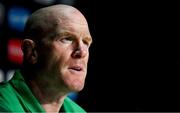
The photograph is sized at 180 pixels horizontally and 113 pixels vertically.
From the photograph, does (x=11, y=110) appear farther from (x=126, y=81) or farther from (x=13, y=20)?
(x=126, y=81)

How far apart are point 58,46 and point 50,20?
7 centimetres

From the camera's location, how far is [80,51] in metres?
1.57

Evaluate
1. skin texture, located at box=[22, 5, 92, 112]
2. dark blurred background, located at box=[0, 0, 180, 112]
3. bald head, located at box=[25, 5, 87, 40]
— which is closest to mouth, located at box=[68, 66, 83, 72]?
skin texture, located at box=[22, 5, 92, 112]

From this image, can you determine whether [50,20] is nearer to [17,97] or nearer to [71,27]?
[71,27]

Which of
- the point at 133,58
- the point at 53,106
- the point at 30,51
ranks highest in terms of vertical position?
the point at 30,51

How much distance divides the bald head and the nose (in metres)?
0.06

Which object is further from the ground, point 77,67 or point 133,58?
point 77,67

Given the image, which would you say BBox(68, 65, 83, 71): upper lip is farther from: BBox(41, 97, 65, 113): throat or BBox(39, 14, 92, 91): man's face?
BBox(41, 97, 65, 113): throat

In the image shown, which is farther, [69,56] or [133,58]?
[133,58]

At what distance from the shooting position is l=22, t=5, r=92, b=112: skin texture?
1.55 metres

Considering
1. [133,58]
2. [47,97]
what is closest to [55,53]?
[47,97]

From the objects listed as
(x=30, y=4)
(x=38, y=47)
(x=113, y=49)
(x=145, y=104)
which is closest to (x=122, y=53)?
(x=113, y=49)

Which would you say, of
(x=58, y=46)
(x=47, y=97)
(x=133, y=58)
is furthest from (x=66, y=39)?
(x=133, y=58)

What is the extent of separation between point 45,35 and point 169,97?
2110mm
